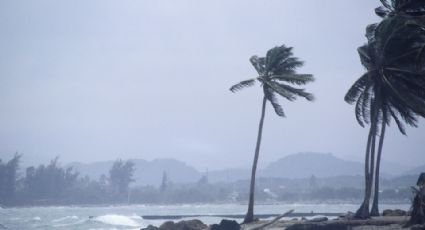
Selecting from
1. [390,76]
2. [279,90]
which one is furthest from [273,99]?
[390,76]

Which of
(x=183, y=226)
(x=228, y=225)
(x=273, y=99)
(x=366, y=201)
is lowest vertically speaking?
A: (x=183, y=226)

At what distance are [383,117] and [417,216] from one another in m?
11.1

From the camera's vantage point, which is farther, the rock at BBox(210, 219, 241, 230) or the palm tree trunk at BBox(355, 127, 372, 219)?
the palm tree trunk at BBox(355, 127, 372, 219)

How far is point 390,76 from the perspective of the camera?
95.3 ft

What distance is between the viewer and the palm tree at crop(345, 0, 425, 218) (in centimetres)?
2645

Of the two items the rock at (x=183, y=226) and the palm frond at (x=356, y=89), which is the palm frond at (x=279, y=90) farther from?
the rock at (x=183, y=226)

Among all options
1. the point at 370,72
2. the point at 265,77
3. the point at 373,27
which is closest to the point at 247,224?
the point at 265,77

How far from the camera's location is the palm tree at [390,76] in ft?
86.8

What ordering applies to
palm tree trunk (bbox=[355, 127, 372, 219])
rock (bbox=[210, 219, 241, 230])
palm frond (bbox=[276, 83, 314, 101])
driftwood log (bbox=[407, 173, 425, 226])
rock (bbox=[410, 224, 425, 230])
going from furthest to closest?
1. palm frond (bbox=[276, 83, 314, 101])
2. palm tree trunk (bbox=[355, 127, 372, 219])
3. rock (bbox=[210, 219, 241, 230])
4. driftwood log (bbox=[407, 173, 425, 226])
5. rock (bbox=[410, 224, 425, 230])

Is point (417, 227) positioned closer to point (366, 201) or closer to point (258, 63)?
point (366, 201)

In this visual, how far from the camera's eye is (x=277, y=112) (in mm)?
34281

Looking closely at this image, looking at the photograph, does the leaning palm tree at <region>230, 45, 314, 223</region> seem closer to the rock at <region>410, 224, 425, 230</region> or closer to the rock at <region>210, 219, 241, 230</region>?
the rock at <region>210, 219, 241, 230</region>

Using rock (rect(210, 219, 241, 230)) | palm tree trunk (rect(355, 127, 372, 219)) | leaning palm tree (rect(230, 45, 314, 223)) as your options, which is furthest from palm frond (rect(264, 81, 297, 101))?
rock (rect(210, 219, 241, 230))

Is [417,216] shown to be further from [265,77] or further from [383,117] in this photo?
[265,77]
